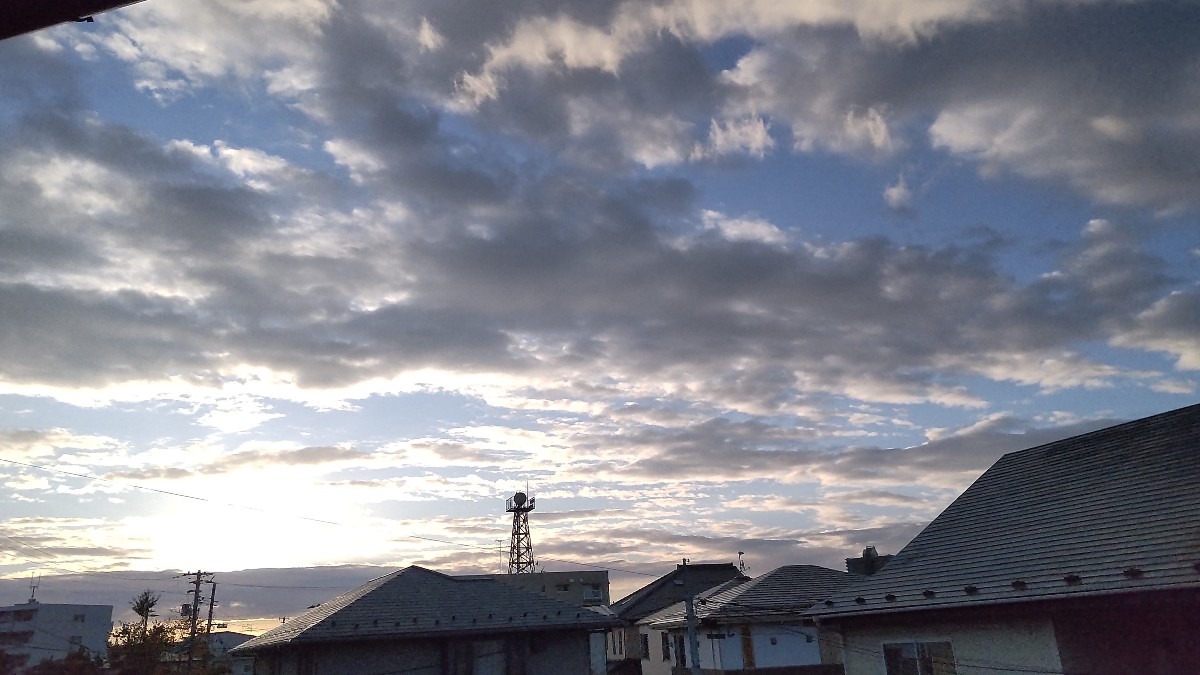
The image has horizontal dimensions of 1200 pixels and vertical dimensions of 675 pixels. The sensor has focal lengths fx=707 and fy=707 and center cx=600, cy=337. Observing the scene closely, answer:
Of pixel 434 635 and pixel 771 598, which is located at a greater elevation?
pixel 771 598

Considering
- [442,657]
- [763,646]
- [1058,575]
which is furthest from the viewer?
[763,646]

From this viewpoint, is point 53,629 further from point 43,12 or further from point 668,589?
point 43,12

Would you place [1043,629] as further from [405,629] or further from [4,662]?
[4,662]

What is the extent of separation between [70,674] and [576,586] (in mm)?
53579

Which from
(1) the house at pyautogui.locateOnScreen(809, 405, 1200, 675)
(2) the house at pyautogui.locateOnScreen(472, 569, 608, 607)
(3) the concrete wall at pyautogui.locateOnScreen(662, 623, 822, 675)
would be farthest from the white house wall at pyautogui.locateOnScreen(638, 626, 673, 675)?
(2) the house at pyautogui.locateOnScreen(472, 569, 608, 607)

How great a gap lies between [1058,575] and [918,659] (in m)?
4.42

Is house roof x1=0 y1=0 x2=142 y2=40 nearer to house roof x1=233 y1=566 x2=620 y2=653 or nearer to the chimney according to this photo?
house roof x1=233 y1=566 x2=620 y2=653

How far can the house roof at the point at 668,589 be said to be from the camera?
173ft

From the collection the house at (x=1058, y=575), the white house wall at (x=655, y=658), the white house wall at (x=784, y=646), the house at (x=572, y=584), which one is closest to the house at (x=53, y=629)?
the house at (x=572, y=584)

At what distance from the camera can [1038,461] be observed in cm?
2206

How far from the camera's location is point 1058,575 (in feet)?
52.3

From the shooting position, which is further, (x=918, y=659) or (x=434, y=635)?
(x=434, y=635)

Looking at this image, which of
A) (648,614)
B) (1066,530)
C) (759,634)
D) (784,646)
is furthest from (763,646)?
(648,614)

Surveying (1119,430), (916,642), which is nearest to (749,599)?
(916,642)
